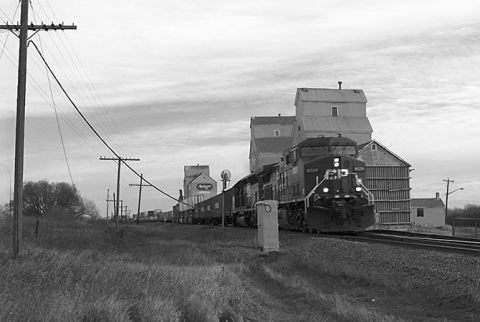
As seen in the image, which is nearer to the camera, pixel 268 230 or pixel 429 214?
pixel 268 230

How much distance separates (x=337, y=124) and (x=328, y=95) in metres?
3.38

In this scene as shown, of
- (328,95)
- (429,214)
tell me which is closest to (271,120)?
(328,95)

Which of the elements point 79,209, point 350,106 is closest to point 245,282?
point 350,106

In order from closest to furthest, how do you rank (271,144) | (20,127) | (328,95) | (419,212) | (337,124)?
1. (20,127)
2. (337,124)
3. (328,95)
4. (271,144)
5. (419,212)

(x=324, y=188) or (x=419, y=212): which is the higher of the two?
(x=324, y=188)

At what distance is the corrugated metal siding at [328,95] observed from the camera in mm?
53562

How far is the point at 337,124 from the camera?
5294 cm

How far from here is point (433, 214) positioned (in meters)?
73.0

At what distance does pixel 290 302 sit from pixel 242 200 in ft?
85.6

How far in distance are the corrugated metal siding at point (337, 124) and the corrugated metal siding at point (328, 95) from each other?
196 centimetres

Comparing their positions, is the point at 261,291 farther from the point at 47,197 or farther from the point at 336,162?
the point at 47,197

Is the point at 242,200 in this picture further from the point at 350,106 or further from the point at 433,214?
the point at 433,214

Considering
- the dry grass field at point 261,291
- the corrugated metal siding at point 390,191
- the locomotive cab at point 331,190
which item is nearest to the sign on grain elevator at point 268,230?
the dry grass field at point 261,291

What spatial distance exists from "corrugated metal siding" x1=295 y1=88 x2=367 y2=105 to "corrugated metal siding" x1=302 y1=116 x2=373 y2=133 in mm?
1964
